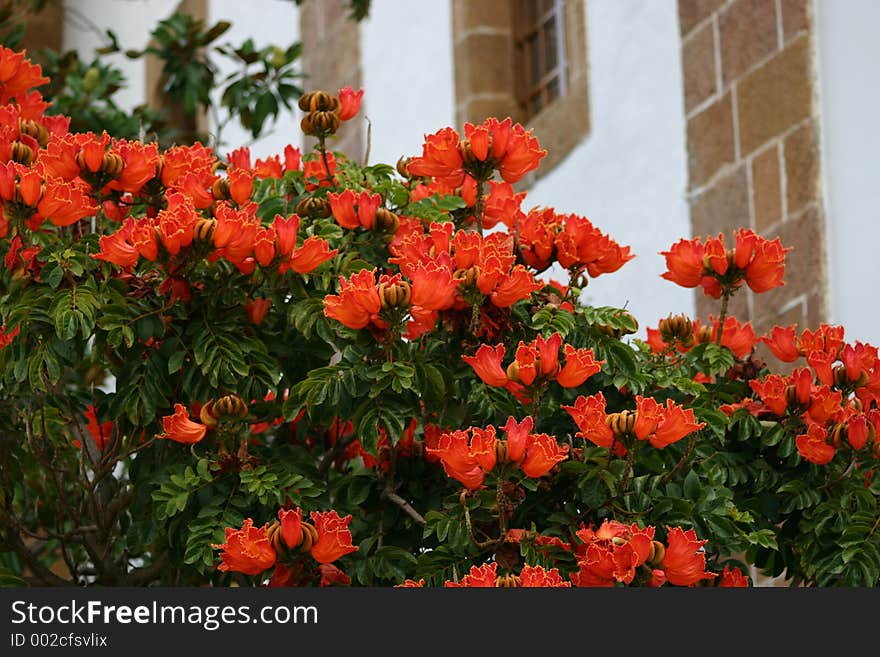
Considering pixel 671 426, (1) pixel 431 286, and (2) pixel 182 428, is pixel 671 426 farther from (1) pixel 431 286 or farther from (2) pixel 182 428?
(2) pixel 182 428

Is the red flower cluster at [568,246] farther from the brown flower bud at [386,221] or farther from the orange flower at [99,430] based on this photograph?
the orange flower at [99,430]

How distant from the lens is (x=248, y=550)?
257cm

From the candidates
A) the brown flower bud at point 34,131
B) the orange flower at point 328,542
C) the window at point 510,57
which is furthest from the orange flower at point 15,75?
the window at point 510,57

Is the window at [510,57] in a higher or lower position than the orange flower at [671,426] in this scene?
higher

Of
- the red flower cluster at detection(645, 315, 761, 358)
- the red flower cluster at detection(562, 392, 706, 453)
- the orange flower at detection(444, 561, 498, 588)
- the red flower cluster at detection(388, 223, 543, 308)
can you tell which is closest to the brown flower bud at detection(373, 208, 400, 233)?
the red flower cluster at detection(388, 223, 543, 308)

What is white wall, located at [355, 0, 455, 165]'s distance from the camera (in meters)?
6.57

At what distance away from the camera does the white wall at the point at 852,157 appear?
431cm

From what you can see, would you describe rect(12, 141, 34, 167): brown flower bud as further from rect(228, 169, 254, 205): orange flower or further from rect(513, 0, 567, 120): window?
rect(513, 0, 567, 120): window

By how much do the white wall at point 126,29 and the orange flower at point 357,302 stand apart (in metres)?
6.94

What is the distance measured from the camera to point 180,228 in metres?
2.76

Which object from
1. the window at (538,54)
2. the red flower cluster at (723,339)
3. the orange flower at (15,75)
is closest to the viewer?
the red flower cluster at (723,339)

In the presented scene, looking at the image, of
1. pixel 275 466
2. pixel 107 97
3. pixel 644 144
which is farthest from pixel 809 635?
pixel 107 97

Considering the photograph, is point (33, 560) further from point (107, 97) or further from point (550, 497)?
point (107, 97)

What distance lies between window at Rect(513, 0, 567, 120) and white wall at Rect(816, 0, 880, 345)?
1661mm
